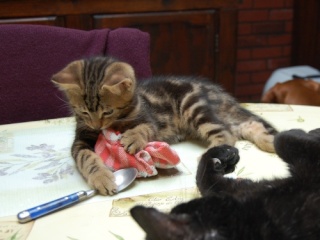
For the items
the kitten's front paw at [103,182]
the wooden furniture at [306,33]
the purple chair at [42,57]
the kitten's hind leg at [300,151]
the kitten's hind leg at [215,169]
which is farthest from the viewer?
the wooden furniture at [306,33]

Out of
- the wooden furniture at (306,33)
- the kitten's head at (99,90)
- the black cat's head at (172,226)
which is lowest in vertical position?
the wooden furniture at (306,33)

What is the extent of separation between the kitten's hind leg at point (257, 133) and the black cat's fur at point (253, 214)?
39 cm

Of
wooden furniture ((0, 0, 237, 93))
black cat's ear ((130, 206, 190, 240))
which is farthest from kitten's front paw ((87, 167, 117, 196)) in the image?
wooden furniture ((0, 0, 237, 93))

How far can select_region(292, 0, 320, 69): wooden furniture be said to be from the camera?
→ 288cm

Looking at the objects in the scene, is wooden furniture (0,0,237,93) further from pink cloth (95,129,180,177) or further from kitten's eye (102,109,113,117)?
pink cloth (95,129,180,177)

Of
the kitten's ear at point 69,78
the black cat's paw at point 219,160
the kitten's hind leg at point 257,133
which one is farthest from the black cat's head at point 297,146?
the kitten's ear at point 69,78

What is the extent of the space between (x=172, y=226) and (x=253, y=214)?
0.37 ft

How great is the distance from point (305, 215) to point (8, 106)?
1.25 meters

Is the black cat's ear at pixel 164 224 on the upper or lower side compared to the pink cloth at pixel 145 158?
upper

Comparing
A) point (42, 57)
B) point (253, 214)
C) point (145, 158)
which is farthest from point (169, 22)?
point (253, 214)

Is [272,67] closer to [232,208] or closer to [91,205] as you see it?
[91,205]

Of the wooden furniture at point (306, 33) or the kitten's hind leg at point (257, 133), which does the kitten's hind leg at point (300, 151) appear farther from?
the wooden furniture at point (306, 33)

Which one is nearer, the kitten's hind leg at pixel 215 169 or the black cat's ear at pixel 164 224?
the black cat's ear at pixel 164 224

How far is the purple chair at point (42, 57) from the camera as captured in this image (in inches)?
57.9
